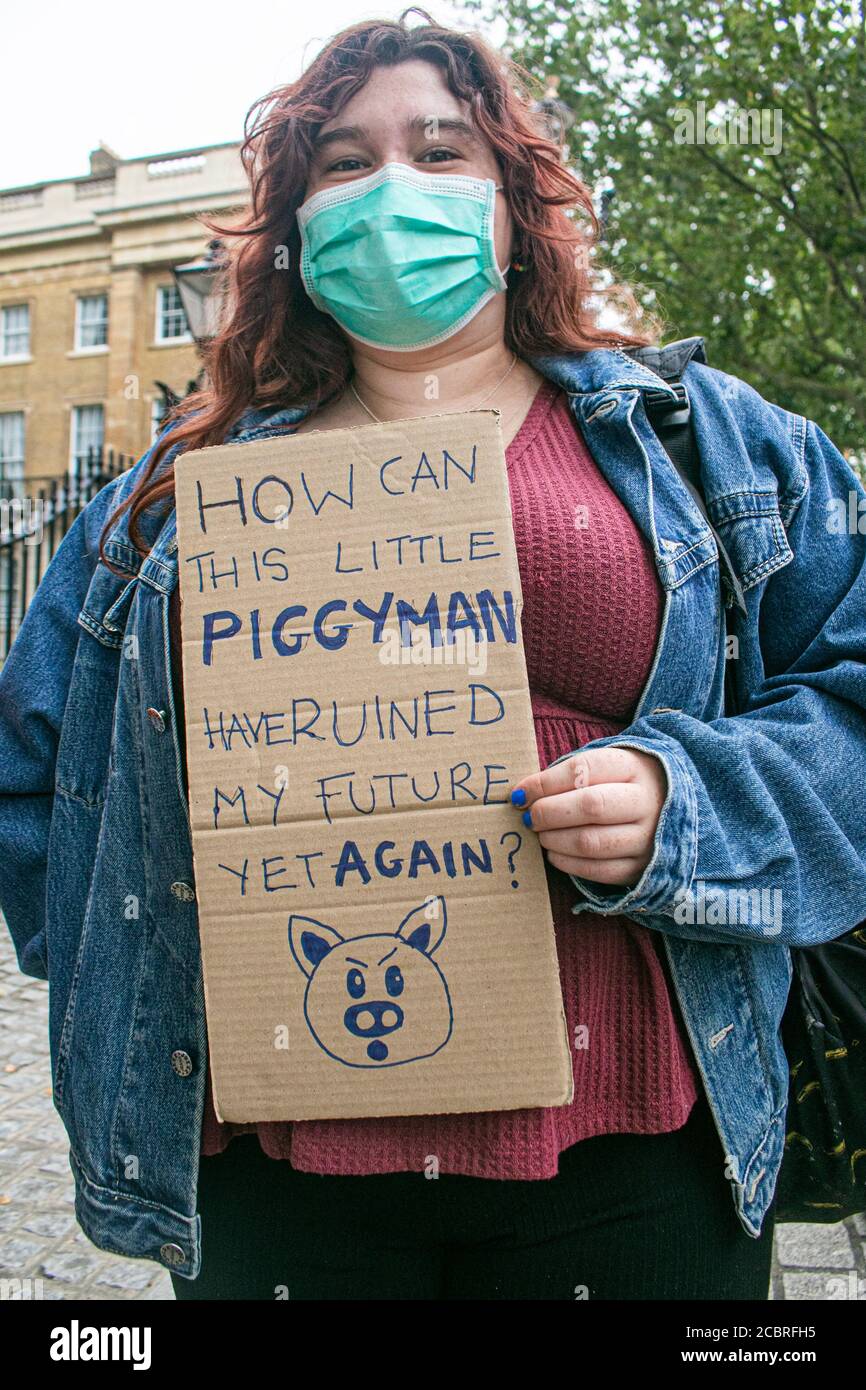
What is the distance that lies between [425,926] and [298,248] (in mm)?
1076

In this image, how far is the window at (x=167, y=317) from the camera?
82.9ft

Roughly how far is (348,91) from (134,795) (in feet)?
3.33

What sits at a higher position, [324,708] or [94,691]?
[94,691]

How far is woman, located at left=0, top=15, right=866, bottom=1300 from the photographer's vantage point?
1.26 metres

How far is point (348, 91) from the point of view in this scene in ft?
4.98

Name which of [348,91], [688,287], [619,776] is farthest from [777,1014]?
[688,287]

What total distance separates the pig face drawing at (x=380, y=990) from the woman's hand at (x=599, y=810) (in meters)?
0.17

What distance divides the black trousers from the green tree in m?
9.78

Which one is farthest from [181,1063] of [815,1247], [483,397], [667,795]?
[815,1247]

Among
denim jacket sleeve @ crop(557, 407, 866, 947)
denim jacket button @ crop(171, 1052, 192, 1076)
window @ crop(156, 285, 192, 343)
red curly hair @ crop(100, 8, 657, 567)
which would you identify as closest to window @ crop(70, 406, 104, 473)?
window @ crop(156, 285, 192, 343)

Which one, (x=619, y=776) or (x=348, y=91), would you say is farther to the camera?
(x=348, y=91)
